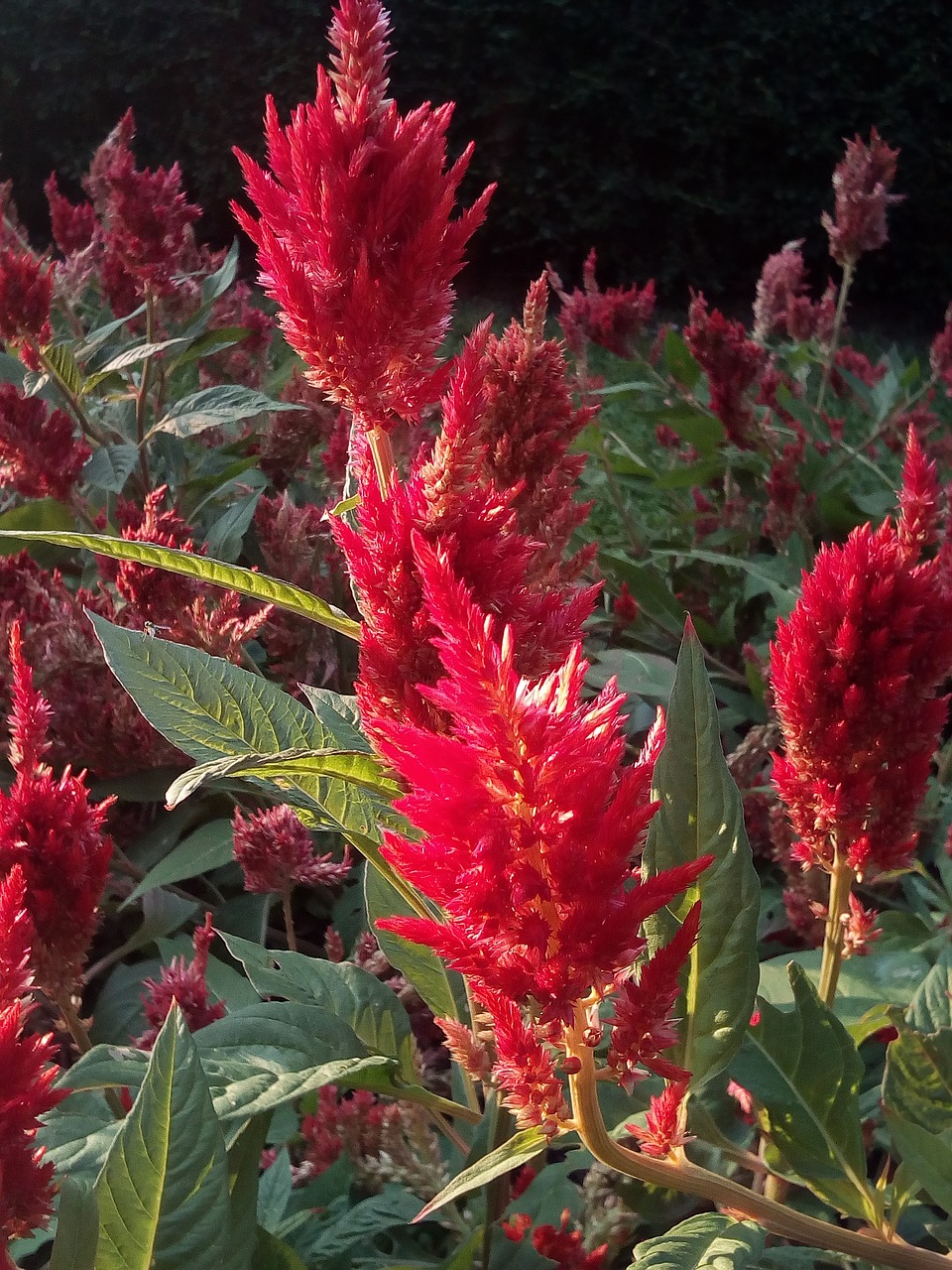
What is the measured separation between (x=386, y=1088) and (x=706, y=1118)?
0.27 metres

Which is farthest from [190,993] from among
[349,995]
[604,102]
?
[604,102]

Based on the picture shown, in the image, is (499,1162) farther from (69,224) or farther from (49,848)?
(69,224)

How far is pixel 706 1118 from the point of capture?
2.92 feet

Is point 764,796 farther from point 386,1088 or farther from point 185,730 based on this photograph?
point 185,730

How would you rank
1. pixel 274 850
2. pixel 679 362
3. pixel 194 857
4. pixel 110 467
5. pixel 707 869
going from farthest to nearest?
pixel 679 362 → pixel 110 467 → pixel 194 857 → pixel 274 850 → pixel 707 869

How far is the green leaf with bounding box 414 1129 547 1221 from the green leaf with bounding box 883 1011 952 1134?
318mm

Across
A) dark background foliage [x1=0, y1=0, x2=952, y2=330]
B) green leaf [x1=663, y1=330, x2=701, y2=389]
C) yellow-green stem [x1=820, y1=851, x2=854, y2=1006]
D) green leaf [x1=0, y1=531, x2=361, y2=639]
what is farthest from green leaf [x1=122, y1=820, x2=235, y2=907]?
dark background foliage [x1=0, y1=0, x2=952, y2=330]

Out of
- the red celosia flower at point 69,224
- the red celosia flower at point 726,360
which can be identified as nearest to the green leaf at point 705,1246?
the red celosia flower at point 726,360

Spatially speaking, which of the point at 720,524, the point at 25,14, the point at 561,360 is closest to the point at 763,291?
the point at 720,524

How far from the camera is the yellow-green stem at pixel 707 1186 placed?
2.15 ft

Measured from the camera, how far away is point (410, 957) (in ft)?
3.27

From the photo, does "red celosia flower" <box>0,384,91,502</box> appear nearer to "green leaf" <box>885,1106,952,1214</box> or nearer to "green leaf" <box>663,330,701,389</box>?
"green leaf" <box>885,1106,952,1214</box>

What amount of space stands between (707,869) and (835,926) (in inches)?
10.6

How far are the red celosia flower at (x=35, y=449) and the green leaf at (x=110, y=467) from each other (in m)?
0.06
